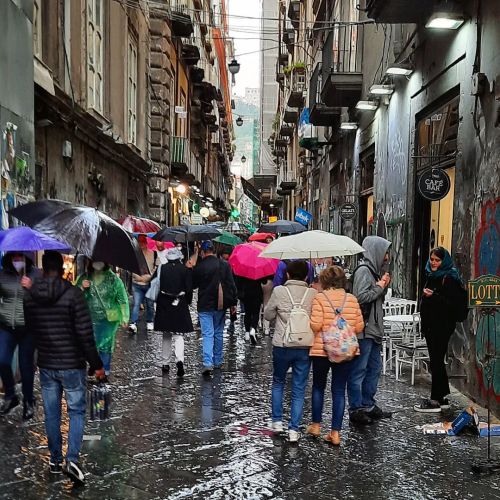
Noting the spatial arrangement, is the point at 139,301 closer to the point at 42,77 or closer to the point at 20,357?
the point at 42,77

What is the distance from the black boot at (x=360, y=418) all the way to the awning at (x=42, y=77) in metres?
7.05

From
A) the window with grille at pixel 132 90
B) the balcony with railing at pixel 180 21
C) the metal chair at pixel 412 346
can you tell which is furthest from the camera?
the balcony with railing at pixel 180 21

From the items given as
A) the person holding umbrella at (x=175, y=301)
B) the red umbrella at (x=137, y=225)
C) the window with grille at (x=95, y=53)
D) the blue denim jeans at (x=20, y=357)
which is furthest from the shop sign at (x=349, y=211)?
the blue denim jeans at (x=20, y=357)

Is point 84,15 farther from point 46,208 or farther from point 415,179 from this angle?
point 46,208

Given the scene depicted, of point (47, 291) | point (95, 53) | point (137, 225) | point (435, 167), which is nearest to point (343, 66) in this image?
point (95, 53)

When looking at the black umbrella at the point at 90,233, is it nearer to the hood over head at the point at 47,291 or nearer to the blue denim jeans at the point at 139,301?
the hood over head at the point at 47,291

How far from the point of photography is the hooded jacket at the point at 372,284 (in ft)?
21.8

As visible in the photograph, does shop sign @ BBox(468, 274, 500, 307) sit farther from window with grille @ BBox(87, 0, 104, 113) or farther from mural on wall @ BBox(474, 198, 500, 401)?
window with grille @ BBox(87, 0, 104, 113)

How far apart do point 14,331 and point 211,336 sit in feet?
9.94

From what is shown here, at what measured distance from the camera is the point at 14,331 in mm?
6621

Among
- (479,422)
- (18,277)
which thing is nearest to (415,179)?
(479,422)

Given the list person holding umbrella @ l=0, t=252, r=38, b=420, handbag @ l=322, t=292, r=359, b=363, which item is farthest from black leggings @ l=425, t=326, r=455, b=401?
person holding umbrella @ l=0, t=252, r=38, b=420

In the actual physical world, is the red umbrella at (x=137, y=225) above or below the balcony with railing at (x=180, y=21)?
below

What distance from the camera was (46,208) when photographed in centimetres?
589
